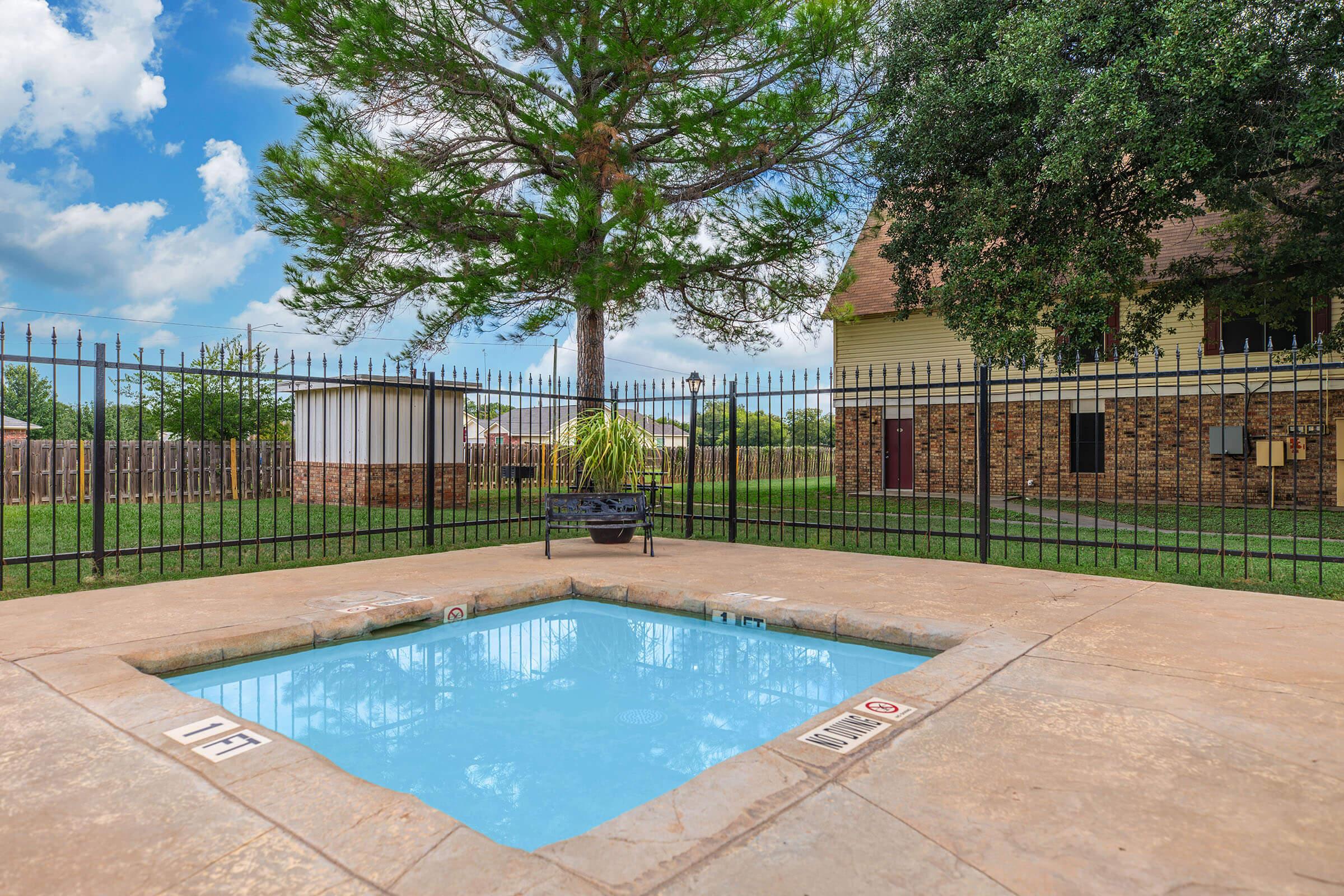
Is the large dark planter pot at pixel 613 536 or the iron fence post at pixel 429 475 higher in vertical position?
the iron fence post at pixel 429 475

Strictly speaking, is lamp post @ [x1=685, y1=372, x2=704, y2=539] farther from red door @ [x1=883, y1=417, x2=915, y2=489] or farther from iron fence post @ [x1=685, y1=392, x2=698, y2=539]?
red door @ [x1=883, y1=417, x2=915, y2=489]

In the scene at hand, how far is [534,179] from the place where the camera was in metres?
11.5

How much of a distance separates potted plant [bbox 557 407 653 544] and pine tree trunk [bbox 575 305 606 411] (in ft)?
8.01

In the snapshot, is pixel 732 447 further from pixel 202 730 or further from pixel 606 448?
pixel 202 730

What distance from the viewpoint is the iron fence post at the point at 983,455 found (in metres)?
6.61

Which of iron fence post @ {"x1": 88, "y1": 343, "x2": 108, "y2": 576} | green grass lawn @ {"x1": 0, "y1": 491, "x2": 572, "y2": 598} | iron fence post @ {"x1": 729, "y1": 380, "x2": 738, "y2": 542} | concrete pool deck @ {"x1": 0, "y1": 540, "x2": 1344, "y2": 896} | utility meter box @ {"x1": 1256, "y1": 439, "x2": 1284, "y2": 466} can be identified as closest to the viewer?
concrete pool deck @ {"x1": 0, "y1": 540, "x2": 1344, "y2": 896}

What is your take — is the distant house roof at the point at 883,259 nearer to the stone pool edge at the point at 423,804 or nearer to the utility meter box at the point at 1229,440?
the utility meter box at the point at 1229,440

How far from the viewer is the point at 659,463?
626 inches

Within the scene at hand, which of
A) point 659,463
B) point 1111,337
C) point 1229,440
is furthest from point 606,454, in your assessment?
point 1229,440

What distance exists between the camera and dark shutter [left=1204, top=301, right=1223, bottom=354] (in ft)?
46.6

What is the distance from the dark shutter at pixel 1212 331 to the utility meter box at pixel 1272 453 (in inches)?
80.2

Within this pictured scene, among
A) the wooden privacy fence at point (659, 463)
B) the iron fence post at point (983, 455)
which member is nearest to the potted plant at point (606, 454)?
the wooden privacy fence at point (659, 463)

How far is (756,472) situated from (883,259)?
6.10m

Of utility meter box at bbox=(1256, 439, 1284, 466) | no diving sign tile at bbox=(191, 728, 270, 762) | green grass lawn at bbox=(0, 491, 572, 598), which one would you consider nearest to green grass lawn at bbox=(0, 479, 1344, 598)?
green grass lawn at bbox=(0, 491, 572, 598)
